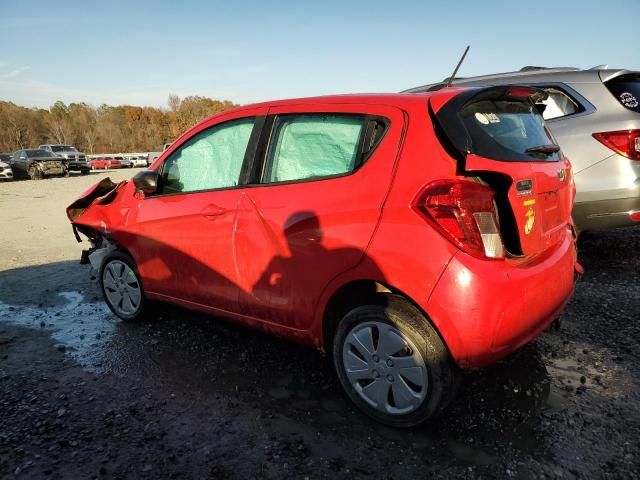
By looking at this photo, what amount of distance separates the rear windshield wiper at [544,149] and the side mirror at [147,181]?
2574mm

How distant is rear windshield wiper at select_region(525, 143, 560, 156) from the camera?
2411mm

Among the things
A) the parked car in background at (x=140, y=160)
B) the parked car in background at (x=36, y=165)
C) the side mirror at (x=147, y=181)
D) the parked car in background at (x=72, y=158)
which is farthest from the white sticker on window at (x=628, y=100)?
the parked car in background at (x=140, y=160)

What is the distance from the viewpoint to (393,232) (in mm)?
2150

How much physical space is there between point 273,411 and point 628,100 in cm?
413

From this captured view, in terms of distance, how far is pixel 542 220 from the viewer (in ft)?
7.72

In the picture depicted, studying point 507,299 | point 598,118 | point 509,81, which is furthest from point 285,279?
point 509,81

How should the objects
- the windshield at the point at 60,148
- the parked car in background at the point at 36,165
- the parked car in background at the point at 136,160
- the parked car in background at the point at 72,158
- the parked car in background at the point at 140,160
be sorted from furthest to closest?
the parked car in background at the point at 140,160 < the parked car in background at the point at 136,160 < the windshield at the point at 60,148 < the parked car in background at the point at 72,158 < the parked car in background at the point at 36,165

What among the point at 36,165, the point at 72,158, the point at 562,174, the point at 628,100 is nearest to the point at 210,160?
the point at 562,174

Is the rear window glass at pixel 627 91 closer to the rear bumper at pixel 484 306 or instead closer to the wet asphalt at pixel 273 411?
the wet asphalt at pixel 273 411

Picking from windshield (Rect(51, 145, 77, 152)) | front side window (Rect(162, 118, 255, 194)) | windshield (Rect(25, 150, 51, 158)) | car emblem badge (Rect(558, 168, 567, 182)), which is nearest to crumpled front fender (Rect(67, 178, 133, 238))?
front side window (Rect(162, 118, 255, 194))

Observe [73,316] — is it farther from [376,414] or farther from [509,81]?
[509,81]

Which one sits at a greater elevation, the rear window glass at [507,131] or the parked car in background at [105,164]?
the rear window glass at [507,131]

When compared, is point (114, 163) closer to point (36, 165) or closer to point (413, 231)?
point (36, 165)

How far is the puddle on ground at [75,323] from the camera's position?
3.42m
